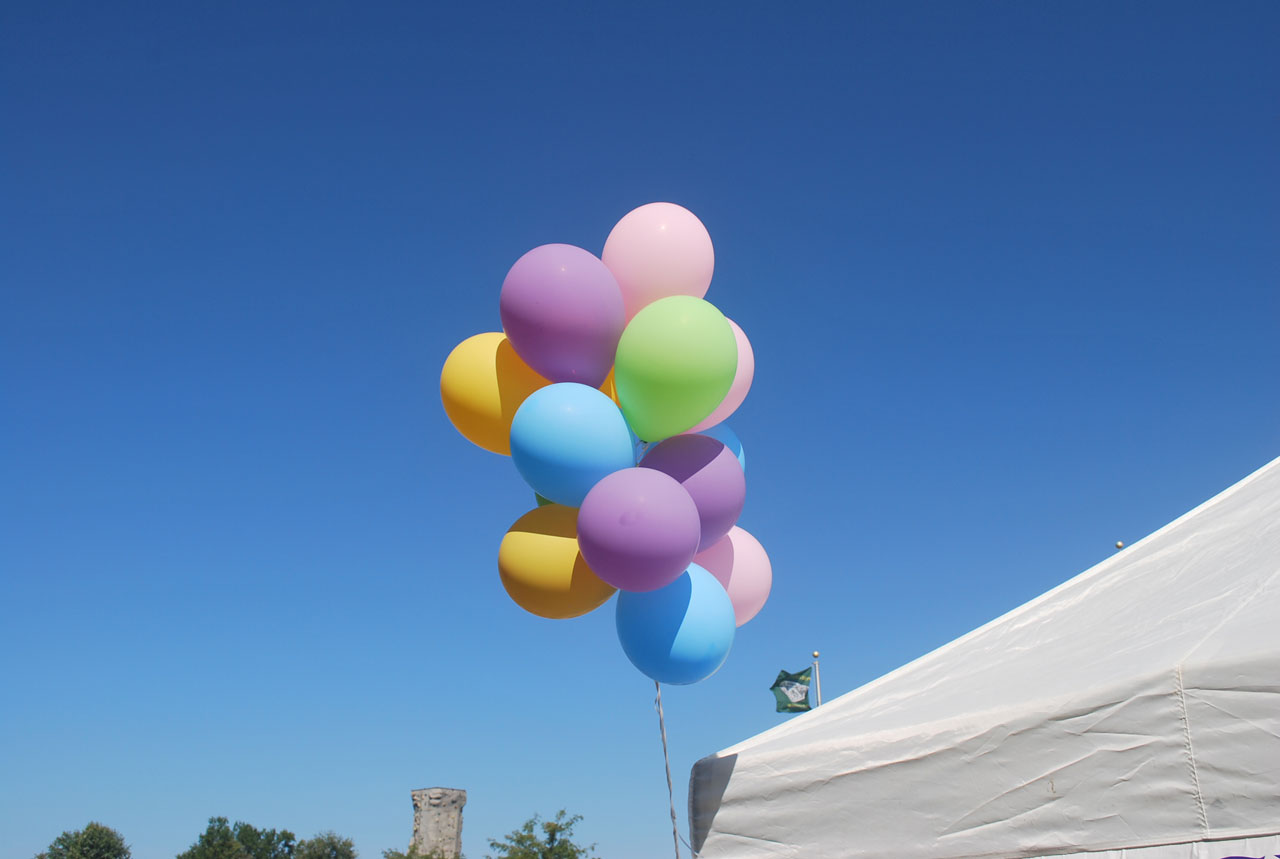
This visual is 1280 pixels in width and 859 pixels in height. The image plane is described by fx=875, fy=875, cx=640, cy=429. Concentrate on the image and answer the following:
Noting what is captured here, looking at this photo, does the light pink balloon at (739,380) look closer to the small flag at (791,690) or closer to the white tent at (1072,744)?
the white tent at (1072,744)

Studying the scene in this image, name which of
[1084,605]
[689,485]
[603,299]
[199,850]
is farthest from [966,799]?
[199,850]

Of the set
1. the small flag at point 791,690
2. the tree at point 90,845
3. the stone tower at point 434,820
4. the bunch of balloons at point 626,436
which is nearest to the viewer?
the bunch of balloons at point 626,436

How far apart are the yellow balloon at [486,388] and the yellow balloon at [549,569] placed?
405 millimetres

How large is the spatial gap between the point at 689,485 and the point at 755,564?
25.6 inches

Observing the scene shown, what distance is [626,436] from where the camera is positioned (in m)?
3.51

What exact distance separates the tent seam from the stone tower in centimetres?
4784

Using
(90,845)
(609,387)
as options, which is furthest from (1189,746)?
(90,845)

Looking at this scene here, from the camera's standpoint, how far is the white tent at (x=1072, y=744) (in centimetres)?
189

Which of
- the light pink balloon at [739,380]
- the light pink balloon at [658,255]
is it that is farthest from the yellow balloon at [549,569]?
the light pink balloon at [658,255]

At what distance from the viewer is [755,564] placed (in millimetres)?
3887

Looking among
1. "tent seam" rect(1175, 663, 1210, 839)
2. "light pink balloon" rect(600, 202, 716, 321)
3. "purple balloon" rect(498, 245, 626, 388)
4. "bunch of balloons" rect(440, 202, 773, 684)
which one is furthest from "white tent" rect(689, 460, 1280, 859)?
"light pink balloon" rect(600, 202, 716, 321)

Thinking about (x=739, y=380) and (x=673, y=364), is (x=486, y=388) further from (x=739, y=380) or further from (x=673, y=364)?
(x=739, y=380)

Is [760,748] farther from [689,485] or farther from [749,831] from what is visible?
[689,485]

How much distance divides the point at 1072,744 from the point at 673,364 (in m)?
1.83
